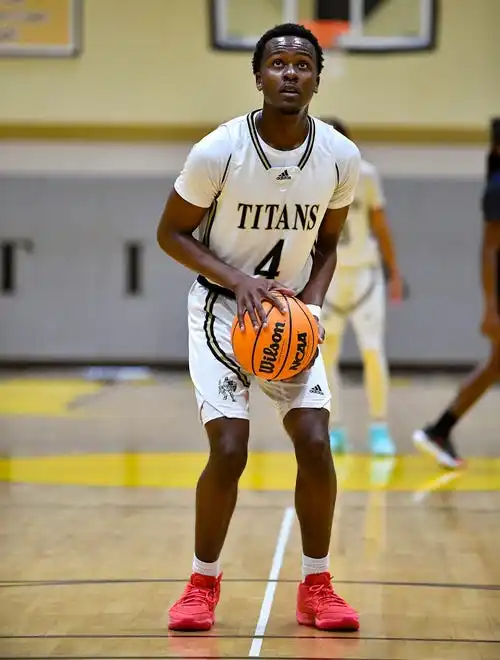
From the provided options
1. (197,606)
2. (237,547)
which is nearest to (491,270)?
(237,547)

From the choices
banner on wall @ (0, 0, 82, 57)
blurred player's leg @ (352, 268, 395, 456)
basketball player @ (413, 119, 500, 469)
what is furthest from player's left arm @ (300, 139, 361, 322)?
banner on wall @ (0, 0, 82, 57)

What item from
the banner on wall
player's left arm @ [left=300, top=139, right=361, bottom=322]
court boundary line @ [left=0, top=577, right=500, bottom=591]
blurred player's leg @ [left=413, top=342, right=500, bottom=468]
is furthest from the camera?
the banner on wall

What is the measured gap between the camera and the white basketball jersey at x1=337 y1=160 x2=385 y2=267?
25.2 ft

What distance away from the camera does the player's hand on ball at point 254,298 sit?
371 cm

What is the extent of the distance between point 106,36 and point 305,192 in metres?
11.2

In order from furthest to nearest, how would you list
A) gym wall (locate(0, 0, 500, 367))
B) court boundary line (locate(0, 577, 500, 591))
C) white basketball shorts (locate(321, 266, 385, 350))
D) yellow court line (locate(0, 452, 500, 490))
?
gym wall (locate(0, 0, 500, 367)) < white basketball shorts (locate(321, 266, 385, 350)) < yellow court line (locate(0, 452, 500, 490)) < court boundary line (locate(0, 577, 500, 591))

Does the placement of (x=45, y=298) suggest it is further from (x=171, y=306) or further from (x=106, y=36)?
(x=106, y=36)

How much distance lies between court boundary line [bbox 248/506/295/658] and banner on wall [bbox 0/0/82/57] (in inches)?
382

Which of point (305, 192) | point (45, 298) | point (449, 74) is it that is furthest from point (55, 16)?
point (305, 192)

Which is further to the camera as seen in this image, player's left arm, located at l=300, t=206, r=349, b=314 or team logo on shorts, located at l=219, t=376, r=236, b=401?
player's left arm, located at l=300, t=206, r=349, b=314

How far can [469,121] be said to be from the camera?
1450cm

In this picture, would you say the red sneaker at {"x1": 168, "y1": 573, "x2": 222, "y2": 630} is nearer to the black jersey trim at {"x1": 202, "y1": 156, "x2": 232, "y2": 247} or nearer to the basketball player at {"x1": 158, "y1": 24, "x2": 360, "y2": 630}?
the basketball player at {"x1": 158, "y1": 24, "x2": 360, "y2": 630}

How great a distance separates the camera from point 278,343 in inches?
145

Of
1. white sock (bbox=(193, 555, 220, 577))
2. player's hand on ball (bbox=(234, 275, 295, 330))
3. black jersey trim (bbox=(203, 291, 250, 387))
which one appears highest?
player's hand on ball (bbox=(234, 275, 295, 330))
